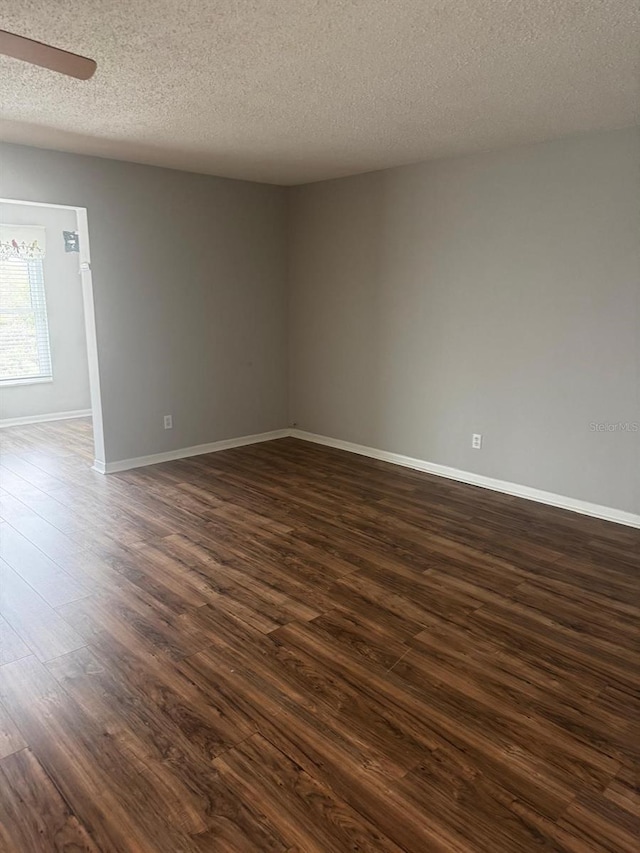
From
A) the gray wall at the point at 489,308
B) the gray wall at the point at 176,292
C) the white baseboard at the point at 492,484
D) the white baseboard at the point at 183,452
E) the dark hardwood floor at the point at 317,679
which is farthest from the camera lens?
the white baseboard at the point at 183,452

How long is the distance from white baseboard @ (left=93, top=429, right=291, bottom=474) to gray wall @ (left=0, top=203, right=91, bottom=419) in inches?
89.5

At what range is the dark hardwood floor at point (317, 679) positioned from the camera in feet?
5.44

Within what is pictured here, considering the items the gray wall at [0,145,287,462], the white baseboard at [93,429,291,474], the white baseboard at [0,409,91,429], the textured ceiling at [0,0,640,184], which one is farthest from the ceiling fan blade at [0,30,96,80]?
the white baseboard at [0,409,91,429]

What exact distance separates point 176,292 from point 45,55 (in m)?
2.87

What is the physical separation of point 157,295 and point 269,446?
5.93ft

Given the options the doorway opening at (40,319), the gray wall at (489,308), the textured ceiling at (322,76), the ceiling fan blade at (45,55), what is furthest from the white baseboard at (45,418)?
the ceiling fan blade at (45,55)

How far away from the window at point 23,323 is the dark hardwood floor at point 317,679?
9.99 ft

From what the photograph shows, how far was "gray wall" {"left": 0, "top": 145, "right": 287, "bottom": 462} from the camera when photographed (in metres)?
4.53

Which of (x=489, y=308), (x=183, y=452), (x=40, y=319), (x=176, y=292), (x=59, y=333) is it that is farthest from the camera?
(x=59, y=333)

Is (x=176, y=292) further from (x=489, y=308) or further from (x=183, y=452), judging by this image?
(x=489, y=308)

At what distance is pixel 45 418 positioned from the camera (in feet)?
22.7

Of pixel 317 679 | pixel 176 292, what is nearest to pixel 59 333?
pixel 176 292

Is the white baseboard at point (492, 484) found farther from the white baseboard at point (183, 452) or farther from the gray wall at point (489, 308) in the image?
the white baseboard at point (183, 452)

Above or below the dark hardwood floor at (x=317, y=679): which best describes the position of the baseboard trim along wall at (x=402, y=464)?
above
